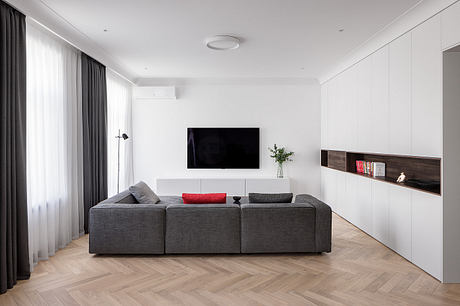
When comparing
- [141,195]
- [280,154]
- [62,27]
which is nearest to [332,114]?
[280,154]

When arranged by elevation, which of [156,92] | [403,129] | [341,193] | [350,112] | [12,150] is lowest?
[341,193]

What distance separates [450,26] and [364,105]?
1876mm

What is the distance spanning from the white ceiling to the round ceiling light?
4.0 inches

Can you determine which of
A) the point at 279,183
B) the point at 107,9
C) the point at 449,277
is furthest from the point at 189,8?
the point at 279,183

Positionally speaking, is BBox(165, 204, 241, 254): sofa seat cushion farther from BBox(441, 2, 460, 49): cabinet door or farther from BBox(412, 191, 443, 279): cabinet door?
BBox(441, 2, 460, 49): cabinet door

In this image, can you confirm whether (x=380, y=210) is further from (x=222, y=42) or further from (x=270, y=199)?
(x=222, y=42)

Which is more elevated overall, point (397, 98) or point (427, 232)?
point (397, 98)

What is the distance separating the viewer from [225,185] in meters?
6.59

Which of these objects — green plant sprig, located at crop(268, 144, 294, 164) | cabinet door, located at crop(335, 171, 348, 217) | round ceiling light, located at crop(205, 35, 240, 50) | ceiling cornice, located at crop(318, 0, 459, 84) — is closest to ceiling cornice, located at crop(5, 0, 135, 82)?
round ceiling light, located at crop(205, 35, 240, 50)

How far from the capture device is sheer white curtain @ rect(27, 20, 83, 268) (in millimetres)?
3434

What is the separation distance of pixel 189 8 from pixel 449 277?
3.73 m

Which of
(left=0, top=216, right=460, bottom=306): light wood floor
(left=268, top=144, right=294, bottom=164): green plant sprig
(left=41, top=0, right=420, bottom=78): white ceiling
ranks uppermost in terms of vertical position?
(left=41, top=0, right=420, bottom=78): white ceiling

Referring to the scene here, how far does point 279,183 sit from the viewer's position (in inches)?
259

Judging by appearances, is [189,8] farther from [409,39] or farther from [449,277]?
[449,277]
